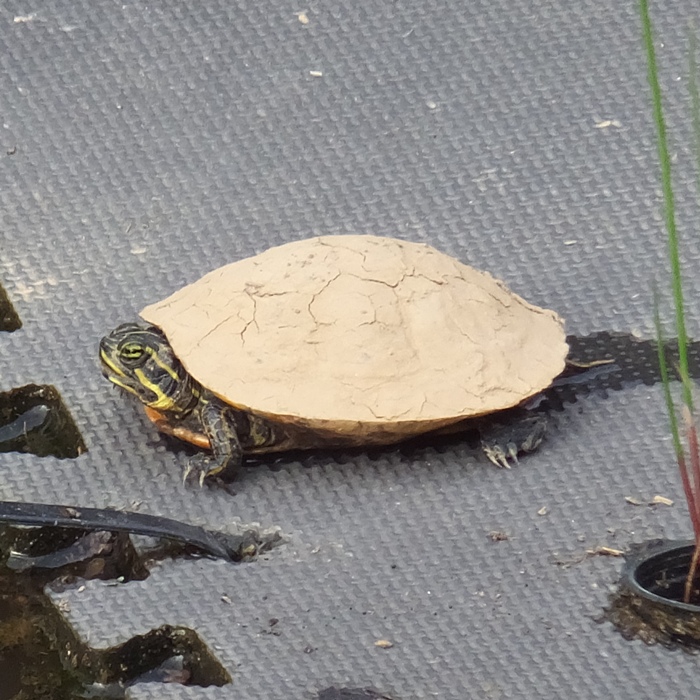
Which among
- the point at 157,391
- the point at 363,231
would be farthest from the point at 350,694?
the point at 363,231

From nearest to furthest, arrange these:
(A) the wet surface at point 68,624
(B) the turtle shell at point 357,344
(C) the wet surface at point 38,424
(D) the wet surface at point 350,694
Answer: (D) the wet surface at point 350,694
(A) the wet surface at point 68,624
(B) the turtle shell at point 357,344
(C) the wet surface at point 38,424

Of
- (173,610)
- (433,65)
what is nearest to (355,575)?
(173,610)

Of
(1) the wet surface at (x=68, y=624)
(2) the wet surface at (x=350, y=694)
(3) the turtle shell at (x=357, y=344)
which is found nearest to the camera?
(2) the wet surface at (x=350, y=694)

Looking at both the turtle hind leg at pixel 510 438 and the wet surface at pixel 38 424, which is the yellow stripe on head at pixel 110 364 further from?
the turtle hind leg at pixel 510 438

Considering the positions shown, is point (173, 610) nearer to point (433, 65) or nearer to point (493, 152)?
point (493, 152)

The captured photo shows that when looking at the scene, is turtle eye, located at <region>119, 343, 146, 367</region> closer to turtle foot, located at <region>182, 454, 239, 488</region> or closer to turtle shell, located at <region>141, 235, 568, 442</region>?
turtle shell, located at <region>141, 235, 568, 442</region>

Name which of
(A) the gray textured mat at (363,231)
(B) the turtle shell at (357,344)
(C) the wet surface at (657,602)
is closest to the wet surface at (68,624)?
(A) the gray textured mat at (363,231)

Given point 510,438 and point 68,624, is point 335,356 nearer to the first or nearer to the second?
point 510,438
